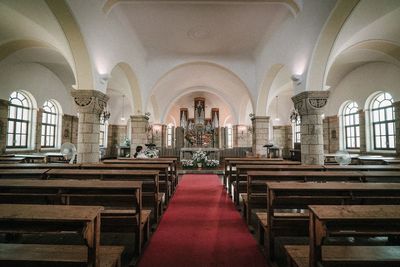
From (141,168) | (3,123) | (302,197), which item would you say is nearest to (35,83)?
(3,123)

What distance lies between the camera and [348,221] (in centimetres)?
127

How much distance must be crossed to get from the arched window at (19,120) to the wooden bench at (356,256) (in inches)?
420

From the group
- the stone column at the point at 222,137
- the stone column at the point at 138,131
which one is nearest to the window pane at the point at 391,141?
the stone column at the point at 222,137

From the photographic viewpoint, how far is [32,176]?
9.99 feet

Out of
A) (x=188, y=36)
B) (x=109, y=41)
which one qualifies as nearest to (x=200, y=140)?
(x=188, y=36)

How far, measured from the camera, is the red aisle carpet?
2.21 m

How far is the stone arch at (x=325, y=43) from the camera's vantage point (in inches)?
160

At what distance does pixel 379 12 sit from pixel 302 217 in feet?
18.3

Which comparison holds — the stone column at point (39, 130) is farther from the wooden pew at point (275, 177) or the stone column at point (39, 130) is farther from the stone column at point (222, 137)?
the stone column at point (222, 137)

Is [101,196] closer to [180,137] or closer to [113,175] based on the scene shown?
[113,175]

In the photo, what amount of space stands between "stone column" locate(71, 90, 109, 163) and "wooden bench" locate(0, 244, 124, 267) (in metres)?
3.86

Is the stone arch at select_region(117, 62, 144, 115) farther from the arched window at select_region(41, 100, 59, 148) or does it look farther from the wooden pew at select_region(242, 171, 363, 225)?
the wooden pew at select_region(242, 171, 363, 225)

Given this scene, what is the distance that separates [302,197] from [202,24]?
5.87m

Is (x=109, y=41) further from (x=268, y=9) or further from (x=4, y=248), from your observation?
(x=4, y=248)
